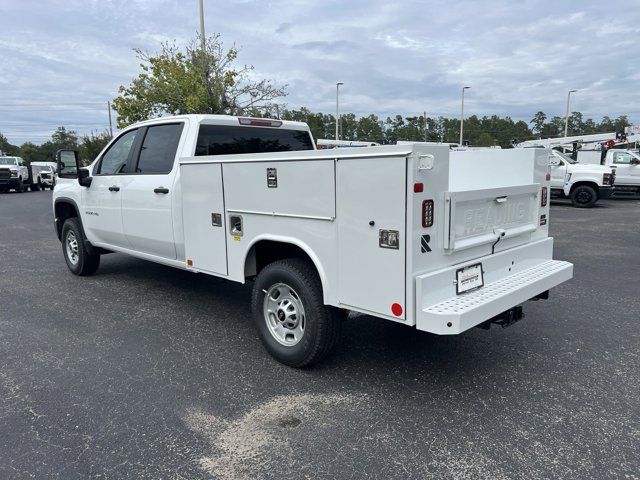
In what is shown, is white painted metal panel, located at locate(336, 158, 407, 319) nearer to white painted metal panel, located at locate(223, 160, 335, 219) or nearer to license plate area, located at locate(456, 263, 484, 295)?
white painted metal panel, located at locate(223, 160, 335, 219)

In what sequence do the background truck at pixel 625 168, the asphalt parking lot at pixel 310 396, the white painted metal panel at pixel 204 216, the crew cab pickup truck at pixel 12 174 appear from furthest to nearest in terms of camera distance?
1. the crew cab pickup truck at pixel 12 174
2. the background truck at pixel 625 168
3. the white painted metal panel at pixel 204 216
4. the asphalt parking lot at pixel 310 396

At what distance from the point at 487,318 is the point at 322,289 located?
118 centimetres

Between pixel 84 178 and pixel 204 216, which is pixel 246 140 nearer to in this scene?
pixel 204 216

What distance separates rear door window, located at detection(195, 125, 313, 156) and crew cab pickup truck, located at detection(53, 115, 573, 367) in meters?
0.02

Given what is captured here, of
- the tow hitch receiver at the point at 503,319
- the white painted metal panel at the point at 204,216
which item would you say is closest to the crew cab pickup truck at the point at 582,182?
the tow hitch receiver at the point at 503,319

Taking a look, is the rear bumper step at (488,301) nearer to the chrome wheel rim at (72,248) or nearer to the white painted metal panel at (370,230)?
the white painted metal panel at (370,230)

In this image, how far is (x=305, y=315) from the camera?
3.94 m

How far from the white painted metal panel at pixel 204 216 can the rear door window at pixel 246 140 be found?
54cm

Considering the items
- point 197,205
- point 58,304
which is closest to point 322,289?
point 197,205

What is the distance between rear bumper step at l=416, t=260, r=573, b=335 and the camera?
320 cm

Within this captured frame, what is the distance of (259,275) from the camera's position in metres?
4.36

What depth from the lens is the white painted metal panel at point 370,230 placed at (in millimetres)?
3254

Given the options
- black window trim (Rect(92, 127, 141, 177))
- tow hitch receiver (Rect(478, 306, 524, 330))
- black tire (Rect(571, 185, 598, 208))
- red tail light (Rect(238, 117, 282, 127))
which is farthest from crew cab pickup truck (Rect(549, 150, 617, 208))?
tow hitch receiver (Rect(478, 306, 524, 330))

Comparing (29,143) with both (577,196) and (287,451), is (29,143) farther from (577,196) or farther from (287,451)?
(287,451)
